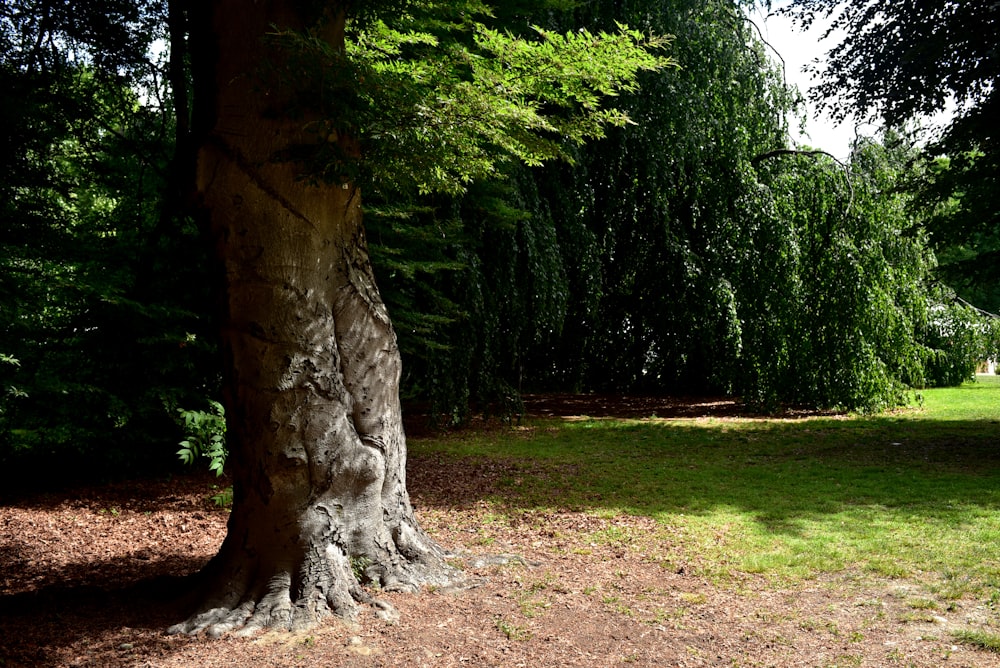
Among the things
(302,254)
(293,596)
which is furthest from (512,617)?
(302,254)

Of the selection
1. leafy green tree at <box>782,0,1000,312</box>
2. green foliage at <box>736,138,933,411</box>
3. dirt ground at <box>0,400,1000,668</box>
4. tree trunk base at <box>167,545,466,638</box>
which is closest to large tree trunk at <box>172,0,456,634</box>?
tree trunk base at <box>167,545,466,638</box>

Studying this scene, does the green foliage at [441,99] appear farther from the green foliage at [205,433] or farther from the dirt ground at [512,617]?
the green foliage at [205,433]

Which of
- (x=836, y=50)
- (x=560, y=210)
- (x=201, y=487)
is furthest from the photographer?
(x=560, y=210)

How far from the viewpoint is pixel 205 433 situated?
230 inches

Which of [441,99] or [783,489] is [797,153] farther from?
[441,99]

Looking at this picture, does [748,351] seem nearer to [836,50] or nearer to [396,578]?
[836,50]

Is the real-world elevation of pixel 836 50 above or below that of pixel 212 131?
above

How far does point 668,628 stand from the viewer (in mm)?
3379

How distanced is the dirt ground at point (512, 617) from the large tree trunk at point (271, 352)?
28cm

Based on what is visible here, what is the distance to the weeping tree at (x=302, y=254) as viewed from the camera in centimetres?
337

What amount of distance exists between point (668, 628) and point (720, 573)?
2.95ft

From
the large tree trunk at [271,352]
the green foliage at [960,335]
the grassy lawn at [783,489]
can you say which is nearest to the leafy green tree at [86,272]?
the large tree trunk at [271,352]

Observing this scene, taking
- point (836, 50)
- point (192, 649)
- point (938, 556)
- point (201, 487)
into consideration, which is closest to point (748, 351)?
point (836, 50)

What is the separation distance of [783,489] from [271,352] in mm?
4607
